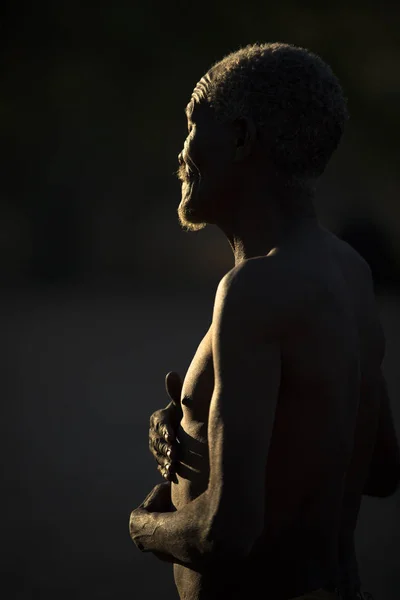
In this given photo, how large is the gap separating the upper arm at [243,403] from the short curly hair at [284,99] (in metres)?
0.29

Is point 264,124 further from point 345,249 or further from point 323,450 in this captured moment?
point 323,450

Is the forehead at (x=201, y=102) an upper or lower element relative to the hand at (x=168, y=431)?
upper

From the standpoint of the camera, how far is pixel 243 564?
158 cm

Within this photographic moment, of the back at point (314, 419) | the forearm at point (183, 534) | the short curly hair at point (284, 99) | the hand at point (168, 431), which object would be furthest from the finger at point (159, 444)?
the short curly hair at point (284, 99)

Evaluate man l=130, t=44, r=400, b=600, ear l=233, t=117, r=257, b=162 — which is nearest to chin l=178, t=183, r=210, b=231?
man l=130, t=44, r=400, b=600

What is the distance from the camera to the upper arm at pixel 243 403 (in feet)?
4.63

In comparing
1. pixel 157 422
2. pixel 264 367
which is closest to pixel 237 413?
pixel 264 367

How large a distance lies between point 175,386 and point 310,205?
0.42m

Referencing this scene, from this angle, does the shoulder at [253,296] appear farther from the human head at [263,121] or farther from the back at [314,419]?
the human head at [263,121]

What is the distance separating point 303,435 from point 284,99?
23.0 inches

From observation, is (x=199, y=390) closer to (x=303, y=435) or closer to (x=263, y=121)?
(x=303, y=435)

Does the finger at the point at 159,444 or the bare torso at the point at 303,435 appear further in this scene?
the finger at the point at 159,444

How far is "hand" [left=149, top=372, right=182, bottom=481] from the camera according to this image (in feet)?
5.41

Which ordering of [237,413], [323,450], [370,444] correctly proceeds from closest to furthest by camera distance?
[237,413], [323,450], [370,444]
